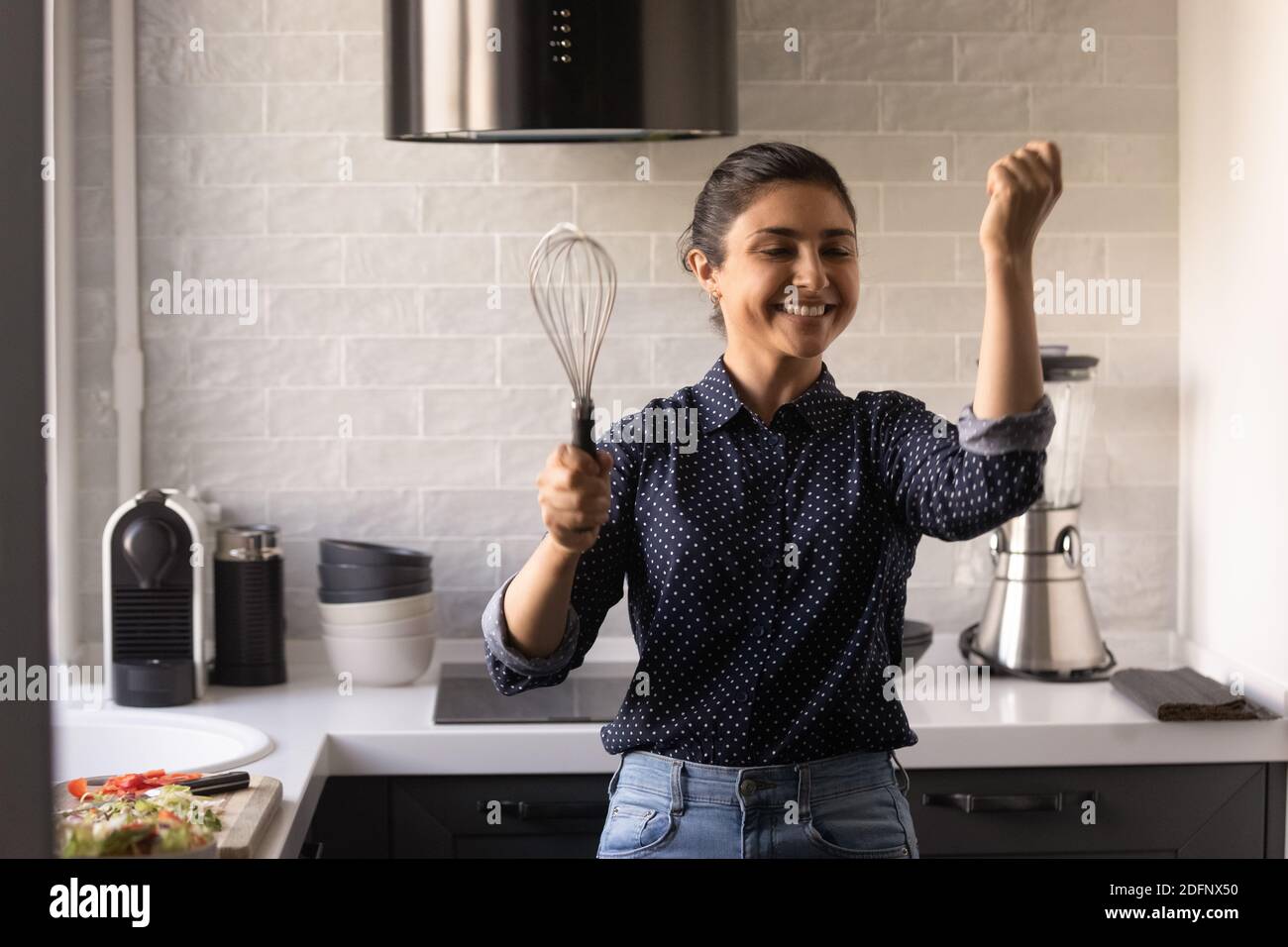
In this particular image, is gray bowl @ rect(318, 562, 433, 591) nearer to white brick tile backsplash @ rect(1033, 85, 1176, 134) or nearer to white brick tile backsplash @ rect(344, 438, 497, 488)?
white brick tile backsplash @ rect(344, 438, 497, 488)

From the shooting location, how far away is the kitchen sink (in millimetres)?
1310

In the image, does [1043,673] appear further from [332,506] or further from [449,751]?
[332,506]

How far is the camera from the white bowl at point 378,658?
1.49 meters

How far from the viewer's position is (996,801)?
1315mm

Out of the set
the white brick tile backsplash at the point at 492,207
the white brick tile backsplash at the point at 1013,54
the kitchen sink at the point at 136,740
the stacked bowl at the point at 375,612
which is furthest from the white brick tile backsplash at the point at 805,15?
the kitchen sink at the point at 136,740

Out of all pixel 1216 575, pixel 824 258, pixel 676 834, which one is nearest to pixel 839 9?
pixel 1216 575

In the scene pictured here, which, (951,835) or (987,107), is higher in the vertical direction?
→ (987,107)

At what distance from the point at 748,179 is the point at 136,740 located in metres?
0.86

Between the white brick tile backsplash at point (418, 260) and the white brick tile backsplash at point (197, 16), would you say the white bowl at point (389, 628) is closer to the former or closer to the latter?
the white brick tile backsplash at point (418, 260)

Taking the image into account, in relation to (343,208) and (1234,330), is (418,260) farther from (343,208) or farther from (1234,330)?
(1234,330)

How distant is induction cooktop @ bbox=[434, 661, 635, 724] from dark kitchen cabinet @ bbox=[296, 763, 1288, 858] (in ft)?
0.19

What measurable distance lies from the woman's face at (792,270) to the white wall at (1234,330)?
0.74 meters
